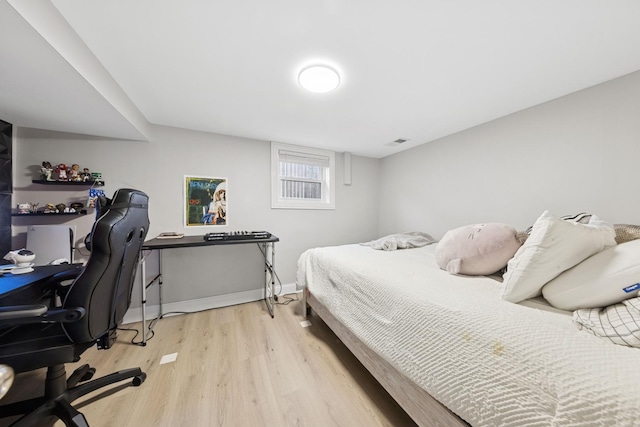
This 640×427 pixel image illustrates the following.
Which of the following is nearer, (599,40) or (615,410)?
(615,410)

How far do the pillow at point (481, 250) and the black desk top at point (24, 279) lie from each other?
99.8 inches

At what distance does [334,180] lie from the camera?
11.0ft

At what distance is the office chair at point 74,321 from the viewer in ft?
3.22

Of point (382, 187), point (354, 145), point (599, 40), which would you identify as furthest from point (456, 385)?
point (382, 187)

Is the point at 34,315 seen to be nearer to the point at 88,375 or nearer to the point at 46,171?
the point at 88,375

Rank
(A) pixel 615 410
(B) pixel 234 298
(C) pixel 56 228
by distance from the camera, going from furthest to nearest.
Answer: (B) pixel 234 298
(C) pixel 56 228
(A) pixel 615 410

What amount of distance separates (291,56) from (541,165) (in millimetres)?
2305

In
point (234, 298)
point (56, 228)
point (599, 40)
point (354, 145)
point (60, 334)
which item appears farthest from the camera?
point (354, 145)

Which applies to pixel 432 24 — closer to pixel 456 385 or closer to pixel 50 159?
pixel 456 385

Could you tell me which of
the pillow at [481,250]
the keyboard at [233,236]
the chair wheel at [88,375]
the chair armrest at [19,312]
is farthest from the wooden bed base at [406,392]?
the chair wheel at [88,375]

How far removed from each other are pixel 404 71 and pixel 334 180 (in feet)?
6.36

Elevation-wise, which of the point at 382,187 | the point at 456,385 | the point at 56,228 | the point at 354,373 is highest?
the point at 382,187

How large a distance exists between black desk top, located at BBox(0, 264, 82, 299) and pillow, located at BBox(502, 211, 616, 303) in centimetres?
Answer: 251

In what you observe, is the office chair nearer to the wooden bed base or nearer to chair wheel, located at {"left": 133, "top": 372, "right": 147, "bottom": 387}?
chair wheel, located at {"left": 133, "top": 372, "right": 147, "bottom": 387}
